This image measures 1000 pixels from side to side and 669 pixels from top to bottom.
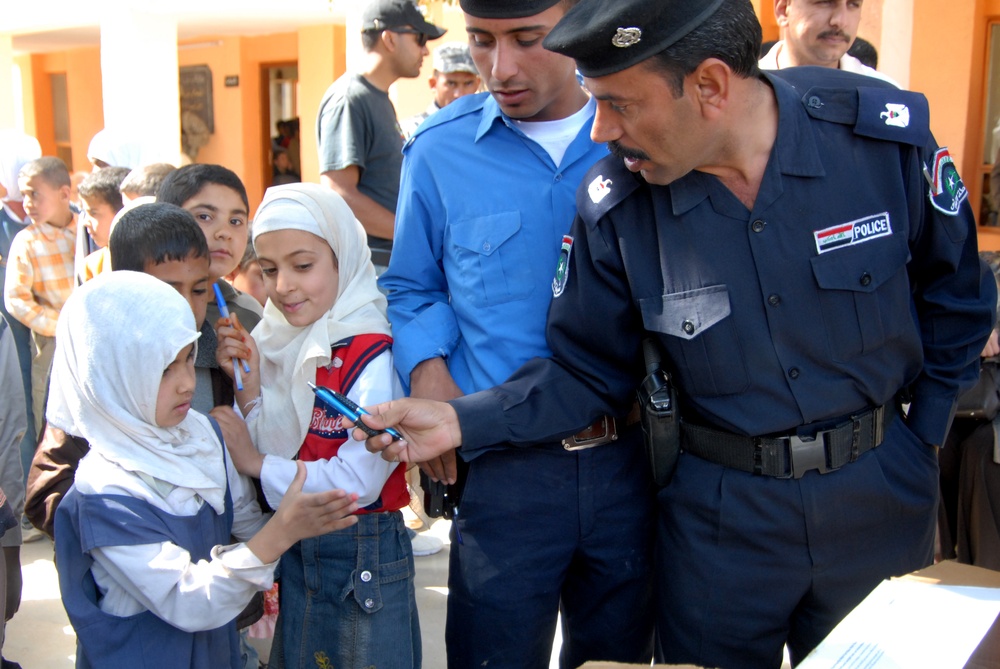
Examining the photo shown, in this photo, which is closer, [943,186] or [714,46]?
[714,46]

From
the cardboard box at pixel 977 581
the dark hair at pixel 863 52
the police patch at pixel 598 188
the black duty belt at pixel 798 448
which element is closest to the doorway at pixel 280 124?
the dark hair at pixel 863 52

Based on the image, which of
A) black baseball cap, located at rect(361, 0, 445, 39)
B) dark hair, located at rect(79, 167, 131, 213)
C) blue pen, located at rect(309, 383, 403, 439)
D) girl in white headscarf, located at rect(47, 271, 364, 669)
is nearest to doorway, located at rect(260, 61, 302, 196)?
dark hair, located at rect(79, 167, 131, 213)

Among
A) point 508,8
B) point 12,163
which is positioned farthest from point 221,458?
point 12,163

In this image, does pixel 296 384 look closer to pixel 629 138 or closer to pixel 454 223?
pixel 454 223

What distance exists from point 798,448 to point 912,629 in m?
0.44

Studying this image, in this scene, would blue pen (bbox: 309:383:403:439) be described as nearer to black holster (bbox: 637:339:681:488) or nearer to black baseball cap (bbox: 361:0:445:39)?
black holster (bbox: 637:339:681:488)

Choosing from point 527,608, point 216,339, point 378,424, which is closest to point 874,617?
point 527,608

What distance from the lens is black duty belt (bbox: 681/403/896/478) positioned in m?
1.73

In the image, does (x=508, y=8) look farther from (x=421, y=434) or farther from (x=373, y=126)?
(x=373, y=126)

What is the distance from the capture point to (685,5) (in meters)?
1.61

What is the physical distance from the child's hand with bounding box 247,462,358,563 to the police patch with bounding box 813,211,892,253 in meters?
1.03

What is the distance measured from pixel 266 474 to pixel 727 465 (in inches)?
39.8

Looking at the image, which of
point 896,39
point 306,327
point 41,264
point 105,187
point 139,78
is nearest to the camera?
point 306,327

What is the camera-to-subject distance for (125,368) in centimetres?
188
